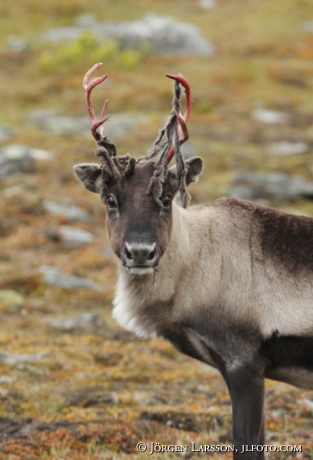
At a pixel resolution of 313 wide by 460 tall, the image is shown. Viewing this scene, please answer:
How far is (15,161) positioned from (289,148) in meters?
9.24

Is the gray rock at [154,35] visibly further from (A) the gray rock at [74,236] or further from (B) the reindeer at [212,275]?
(B) the reindeer at [212,275]

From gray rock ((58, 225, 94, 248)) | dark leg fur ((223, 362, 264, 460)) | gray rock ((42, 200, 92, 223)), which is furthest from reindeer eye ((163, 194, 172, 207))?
gray rock ((42, 200, 92, 223))

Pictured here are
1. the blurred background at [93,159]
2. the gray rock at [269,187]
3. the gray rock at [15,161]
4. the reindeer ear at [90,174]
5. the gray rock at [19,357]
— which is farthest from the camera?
the gray rock at [15,161]

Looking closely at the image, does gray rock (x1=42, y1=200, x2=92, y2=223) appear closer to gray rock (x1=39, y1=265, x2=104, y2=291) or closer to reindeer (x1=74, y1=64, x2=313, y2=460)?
gray rock (x1=39, y1=265, x2=104, y2=291)

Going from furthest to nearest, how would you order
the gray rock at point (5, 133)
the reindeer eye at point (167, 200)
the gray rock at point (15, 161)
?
the gray rock at point (5, 133), the gray rock at point (15, 161), the reindeer eye at point (167, 200)

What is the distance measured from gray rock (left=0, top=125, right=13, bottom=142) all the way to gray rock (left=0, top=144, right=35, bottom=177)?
269 centimetres

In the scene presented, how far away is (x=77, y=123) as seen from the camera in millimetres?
27438

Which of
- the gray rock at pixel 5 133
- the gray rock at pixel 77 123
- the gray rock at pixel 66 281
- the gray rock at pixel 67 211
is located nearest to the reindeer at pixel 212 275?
the gray rock at pixel 66 281

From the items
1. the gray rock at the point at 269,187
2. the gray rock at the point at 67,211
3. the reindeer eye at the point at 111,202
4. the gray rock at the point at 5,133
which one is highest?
the reindeer eye at the point at 111,202

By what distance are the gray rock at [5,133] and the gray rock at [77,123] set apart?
146 cm

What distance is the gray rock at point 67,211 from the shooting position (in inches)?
717

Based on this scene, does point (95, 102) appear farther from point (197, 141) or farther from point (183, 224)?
point (183, 224)

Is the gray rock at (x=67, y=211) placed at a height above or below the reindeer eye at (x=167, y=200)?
below

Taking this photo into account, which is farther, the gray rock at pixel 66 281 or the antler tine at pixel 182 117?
the gray rock at pixel 66 281
